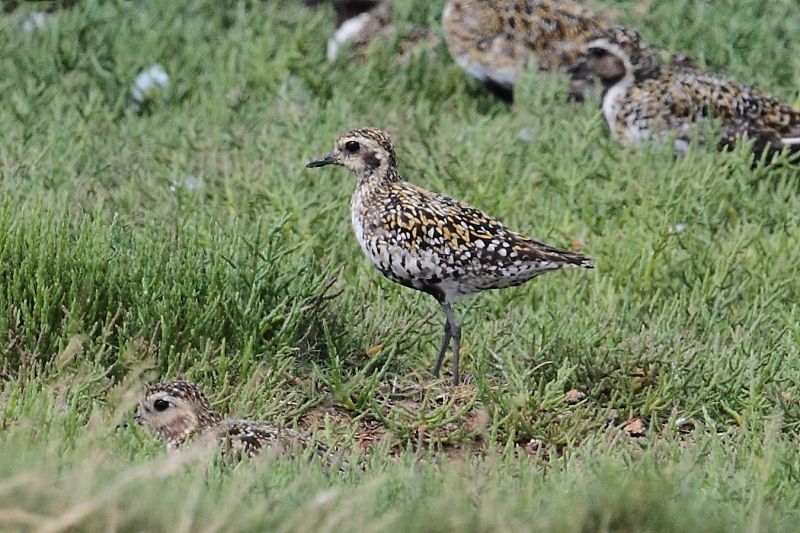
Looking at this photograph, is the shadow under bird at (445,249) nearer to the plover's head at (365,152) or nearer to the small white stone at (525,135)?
the plover's head at (365,152)

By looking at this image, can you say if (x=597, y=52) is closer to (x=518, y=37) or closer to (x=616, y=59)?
(x=616, y=59)

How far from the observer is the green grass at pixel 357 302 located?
4434mm

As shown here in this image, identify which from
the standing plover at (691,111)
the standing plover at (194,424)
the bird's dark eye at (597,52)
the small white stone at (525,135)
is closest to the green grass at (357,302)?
the small white stone at (525,135)

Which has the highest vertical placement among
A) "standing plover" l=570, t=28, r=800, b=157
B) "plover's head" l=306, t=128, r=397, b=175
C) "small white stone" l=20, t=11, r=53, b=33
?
"plover's head" l=306, t=128, r=397, b=175

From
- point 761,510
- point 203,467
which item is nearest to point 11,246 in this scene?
point 203,467

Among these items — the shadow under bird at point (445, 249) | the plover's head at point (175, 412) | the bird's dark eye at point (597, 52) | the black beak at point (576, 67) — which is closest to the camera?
the plover's head at point (175, 412)

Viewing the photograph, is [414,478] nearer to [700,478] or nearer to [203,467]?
[203,467]

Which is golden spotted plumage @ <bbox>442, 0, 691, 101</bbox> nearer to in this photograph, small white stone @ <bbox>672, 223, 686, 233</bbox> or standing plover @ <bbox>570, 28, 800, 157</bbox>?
standing plover @ <bbox>570, 28, 800, 157</bbox>

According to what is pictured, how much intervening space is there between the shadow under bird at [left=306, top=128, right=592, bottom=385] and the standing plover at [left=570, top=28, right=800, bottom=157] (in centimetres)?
298

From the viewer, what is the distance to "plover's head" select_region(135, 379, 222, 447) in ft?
18.1

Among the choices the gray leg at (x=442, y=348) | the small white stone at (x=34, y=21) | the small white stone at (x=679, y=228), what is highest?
the small white stone at (x=679, y=228)

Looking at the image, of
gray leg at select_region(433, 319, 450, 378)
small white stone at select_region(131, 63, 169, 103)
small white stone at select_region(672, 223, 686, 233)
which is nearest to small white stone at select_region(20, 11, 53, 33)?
small white stone at select_region(131, 63, 169, 103)

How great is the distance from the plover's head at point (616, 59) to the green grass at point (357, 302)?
321 mm

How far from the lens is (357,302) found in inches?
278
